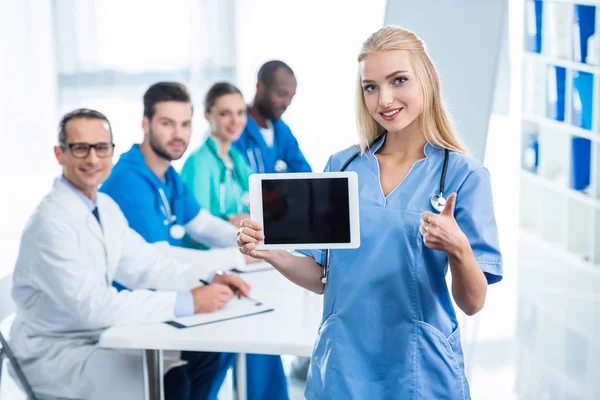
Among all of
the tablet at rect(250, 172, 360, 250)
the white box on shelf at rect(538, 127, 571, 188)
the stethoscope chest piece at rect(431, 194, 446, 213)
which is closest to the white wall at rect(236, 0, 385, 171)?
the white box on shelf at rect(538, 127, 571, 188)

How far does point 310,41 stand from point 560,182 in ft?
7.96

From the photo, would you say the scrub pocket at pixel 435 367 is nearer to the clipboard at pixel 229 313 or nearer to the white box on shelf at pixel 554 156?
the clipboard at pixel 229 313

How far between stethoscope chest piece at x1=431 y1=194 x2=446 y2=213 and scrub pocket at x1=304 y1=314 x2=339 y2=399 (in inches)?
11.0

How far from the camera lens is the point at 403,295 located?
1.40 m

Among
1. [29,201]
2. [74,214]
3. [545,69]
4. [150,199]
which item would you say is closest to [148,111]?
[150,199]

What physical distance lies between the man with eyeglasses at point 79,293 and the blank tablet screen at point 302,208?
0.75 metres

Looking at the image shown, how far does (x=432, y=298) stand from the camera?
1.40 metres

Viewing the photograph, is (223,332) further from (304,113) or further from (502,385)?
(304,113)

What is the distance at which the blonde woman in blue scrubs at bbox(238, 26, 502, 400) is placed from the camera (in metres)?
1.38

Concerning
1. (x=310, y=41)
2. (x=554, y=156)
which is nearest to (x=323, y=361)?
(x=554, y=156)

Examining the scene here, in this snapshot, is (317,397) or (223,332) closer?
(317,397)

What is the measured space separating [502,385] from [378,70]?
2134 millimetres

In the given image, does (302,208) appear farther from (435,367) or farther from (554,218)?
(554,218)

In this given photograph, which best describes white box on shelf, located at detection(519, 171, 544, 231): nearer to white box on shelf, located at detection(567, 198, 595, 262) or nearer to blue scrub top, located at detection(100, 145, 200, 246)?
white box on shelf, located at detection(567, 198, 595, 262)
